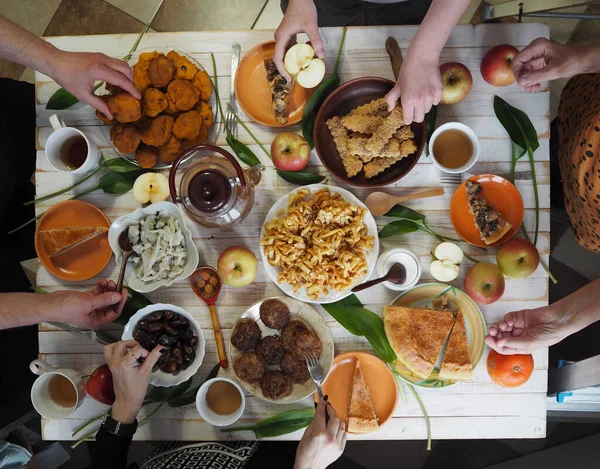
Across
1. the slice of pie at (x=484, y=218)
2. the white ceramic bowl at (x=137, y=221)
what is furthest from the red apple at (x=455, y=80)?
the white ceramic bowl at (x=137, y=221)

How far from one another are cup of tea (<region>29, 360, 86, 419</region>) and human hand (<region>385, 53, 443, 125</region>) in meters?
1.37

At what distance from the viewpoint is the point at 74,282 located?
1.71 metres

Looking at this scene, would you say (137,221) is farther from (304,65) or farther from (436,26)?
(436,26)

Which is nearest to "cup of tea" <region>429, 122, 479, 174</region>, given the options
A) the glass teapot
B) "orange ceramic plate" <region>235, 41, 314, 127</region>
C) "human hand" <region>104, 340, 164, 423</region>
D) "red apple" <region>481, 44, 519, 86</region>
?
"red apple" <region>481, 44, 519, 86</region>

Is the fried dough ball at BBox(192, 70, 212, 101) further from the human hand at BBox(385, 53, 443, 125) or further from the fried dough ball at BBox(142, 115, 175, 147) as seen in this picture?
the human hand at BBox(385, 53, 443, 125)

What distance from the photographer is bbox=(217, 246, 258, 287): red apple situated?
1622 millimetres

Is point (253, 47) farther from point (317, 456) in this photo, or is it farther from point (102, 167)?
point (317, 456)

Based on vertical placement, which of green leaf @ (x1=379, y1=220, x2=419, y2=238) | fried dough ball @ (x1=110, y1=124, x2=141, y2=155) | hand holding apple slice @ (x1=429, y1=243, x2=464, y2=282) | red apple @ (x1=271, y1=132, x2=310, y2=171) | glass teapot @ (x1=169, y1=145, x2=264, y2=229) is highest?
fried dough ball @ (x1=110, y1=124, x2=141, y2=155)

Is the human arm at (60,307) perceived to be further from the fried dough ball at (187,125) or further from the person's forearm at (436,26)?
the person's forearm at (436,26)

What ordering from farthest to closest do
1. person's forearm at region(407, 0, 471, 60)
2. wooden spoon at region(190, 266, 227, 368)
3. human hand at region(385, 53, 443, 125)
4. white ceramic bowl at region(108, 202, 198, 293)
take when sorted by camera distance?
wooden spoon at region(190, 266, 227, 368)
white ceramic bowl at region(108, 202, 198, 293)
human hand at region(385, 53, 443, 125)
person's forearm at region(407, 0, 471, 60)

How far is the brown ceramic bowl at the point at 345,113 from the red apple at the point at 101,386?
1010mm

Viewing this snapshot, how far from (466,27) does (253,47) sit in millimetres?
731

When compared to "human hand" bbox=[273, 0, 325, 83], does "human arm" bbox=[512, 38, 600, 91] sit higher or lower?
lower

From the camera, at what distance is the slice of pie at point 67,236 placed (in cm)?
165
